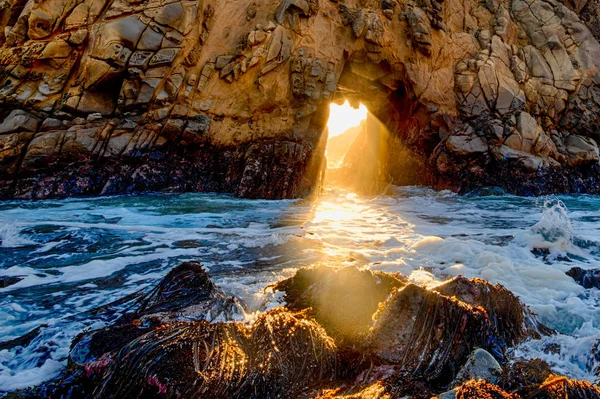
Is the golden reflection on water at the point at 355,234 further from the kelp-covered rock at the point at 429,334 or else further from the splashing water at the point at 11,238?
the splashing water at the point at 11,238

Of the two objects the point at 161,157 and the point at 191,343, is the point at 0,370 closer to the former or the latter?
the point at 191,343

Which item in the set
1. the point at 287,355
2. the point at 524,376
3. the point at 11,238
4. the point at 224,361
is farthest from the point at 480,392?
the point at 11,238

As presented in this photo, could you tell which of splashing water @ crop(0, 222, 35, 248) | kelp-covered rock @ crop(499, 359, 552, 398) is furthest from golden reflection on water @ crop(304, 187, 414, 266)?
splashing water @ crop(0, 222, 35, 248)

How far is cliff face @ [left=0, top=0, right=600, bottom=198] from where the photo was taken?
1217 cm

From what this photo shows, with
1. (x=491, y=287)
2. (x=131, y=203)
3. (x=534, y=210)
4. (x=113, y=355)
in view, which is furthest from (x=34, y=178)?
(x=534, y=210)

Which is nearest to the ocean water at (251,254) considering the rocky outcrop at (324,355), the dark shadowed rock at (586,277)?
the dark shadowed rock at (586,277)

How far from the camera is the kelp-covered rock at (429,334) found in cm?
272

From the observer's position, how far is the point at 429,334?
2865 millimetres

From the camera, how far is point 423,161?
18.3 m

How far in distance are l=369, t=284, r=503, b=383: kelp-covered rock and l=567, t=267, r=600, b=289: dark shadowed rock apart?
2.51 metres

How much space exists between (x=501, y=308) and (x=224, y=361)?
252 cm

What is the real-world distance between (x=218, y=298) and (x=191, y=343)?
1.16m

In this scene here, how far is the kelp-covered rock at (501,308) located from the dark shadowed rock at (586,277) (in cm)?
164

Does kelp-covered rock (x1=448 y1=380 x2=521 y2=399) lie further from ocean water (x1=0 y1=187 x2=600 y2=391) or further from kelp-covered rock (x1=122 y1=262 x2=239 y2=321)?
kelp-covered rock (x1=122 y1=262 x2=239 y2=321)
